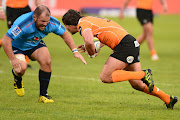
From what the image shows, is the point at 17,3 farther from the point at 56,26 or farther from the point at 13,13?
the point at 56,26

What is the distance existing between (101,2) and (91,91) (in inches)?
1003

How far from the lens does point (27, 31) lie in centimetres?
734

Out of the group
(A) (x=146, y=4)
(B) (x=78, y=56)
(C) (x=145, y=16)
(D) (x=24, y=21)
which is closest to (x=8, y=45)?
(D) (x=24, y=21)

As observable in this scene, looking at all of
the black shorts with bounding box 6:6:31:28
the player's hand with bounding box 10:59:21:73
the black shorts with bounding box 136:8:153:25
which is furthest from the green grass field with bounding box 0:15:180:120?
the black shorts with bounding box 136:8:153:25

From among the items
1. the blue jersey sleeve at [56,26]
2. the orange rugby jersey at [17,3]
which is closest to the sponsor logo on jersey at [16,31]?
the blue jersey sleeve at [56,26]

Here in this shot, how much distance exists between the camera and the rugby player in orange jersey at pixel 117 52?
6969 millimetres

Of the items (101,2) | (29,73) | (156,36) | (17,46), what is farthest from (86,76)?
(101,2)

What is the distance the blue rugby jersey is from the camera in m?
7.21

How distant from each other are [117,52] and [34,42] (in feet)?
5.33

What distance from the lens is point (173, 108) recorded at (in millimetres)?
7254

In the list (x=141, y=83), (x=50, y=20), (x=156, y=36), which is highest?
(x=50, y=20)

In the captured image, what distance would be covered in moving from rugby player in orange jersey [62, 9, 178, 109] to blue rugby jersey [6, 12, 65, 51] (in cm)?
47

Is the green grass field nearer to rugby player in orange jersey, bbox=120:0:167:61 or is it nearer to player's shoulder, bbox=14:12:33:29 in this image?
rugby player in orange jersey, bbox=120:0:167:61

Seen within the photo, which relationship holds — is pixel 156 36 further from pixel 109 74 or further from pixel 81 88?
pixel 109 74
